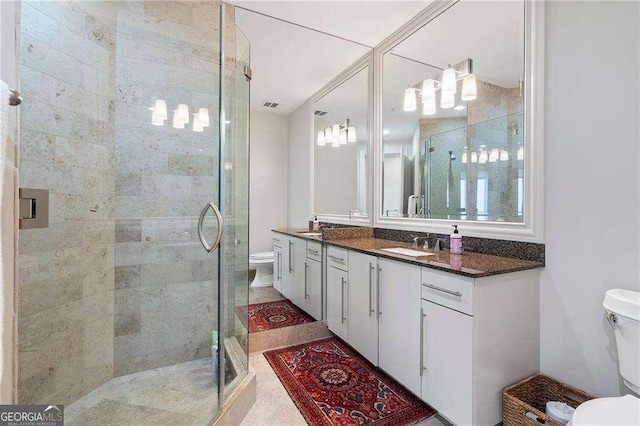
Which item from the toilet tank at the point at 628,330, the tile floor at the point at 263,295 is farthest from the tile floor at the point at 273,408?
the tile floor at the point at 263,295

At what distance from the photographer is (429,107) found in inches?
90.0

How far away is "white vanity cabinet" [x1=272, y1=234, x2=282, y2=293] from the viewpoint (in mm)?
3131

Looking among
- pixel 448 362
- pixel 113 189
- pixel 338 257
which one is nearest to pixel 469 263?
pixel 448 362

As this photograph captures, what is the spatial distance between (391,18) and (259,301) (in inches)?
110

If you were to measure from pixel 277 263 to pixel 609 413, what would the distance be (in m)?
2.67

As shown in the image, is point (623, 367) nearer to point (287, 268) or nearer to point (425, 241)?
point (425, 241)

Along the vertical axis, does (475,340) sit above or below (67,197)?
below

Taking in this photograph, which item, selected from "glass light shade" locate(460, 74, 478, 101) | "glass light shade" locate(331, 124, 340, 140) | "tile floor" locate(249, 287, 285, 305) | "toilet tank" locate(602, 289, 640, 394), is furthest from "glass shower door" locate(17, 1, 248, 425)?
"toilet tank" locate(602, 289, 640, 394)

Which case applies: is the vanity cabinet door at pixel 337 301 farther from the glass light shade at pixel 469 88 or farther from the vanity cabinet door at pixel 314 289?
the glass light shade at pixel 469 88

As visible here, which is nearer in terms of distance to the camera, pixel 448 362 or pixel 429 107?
pixel 448 362

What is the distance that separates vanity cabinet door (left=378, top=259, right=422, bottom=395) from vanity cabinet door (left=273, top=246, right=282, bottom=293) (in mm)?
1447

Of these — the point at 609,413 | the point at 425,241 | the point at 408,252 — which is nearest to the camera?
the point at 609,413

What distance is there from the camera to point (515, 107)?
1701 mm

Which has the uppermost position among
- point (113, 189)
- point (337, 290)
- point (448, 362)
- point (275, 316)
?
point (113, 189)
